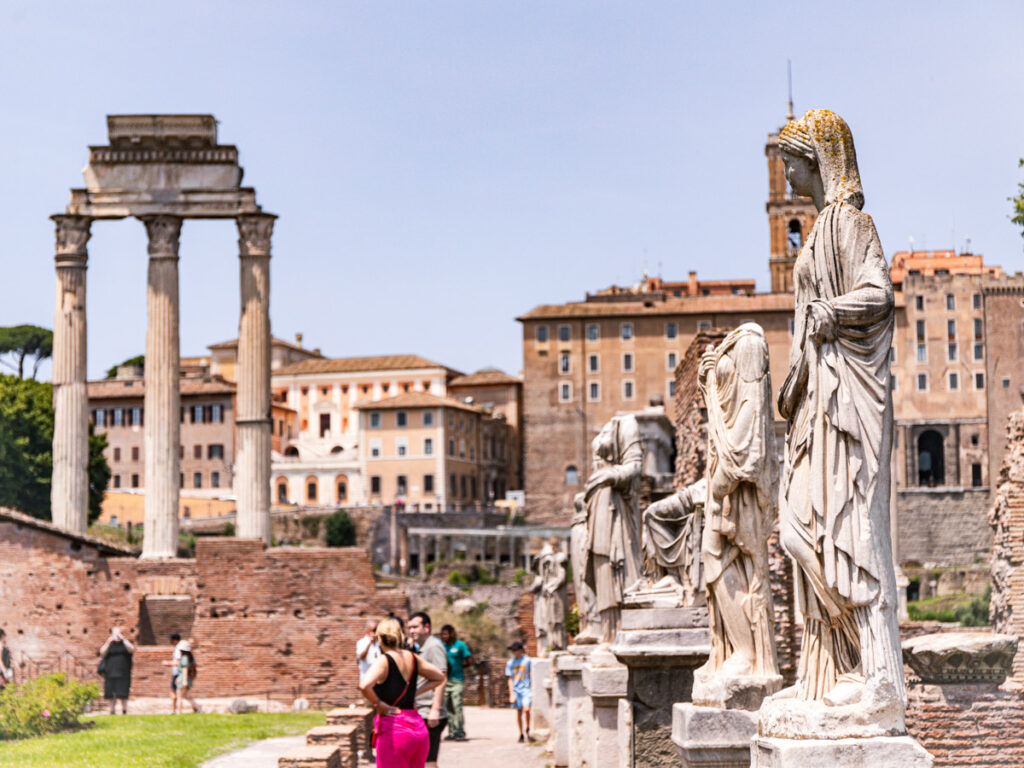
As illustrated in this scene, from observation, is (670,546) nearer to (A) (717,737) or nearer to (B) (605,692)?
(B) (605,692)

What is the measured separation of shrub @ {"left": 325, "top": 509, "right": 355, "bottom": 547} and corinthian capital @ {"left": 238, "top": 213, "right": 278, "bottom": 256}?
47.2 metres

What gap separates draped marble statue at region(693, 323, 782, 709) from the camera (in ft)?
18.6

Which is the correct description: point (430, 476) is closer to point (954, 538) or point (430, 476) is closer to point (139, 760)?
point (954, 538)

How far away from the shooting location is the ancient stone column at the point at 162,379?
103 ft

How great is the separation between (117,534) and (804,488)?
5730 centimetres

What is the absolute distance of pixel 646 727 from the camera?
699 cm

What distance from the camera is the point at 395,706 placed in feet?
23.5

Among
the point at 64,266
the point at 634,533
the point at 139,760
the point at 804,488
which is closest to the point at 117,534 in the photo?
the point at 64,266

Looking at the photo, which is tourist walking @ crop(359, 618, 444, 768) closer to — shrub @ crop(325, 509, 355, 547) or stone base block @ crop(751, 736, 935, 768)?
stone base block @ crop(751, 736, 935, 768)

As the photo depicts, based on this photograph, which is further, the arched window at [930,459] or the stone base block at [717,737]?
the arched window at [930,459]

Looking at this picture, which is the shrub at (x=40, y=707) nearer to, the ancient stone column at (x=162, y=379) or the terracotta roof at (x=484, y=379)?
the ancient stone column at (x=162, y=379)

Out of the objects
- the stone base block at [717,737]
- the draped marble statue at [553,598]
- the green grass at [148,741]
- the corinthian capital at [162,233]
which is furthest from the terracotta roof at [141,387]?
the stone base block at [717,737]

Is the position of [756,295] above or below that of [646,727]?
above

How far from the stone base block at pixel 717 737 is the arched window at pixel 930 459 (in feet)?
267
